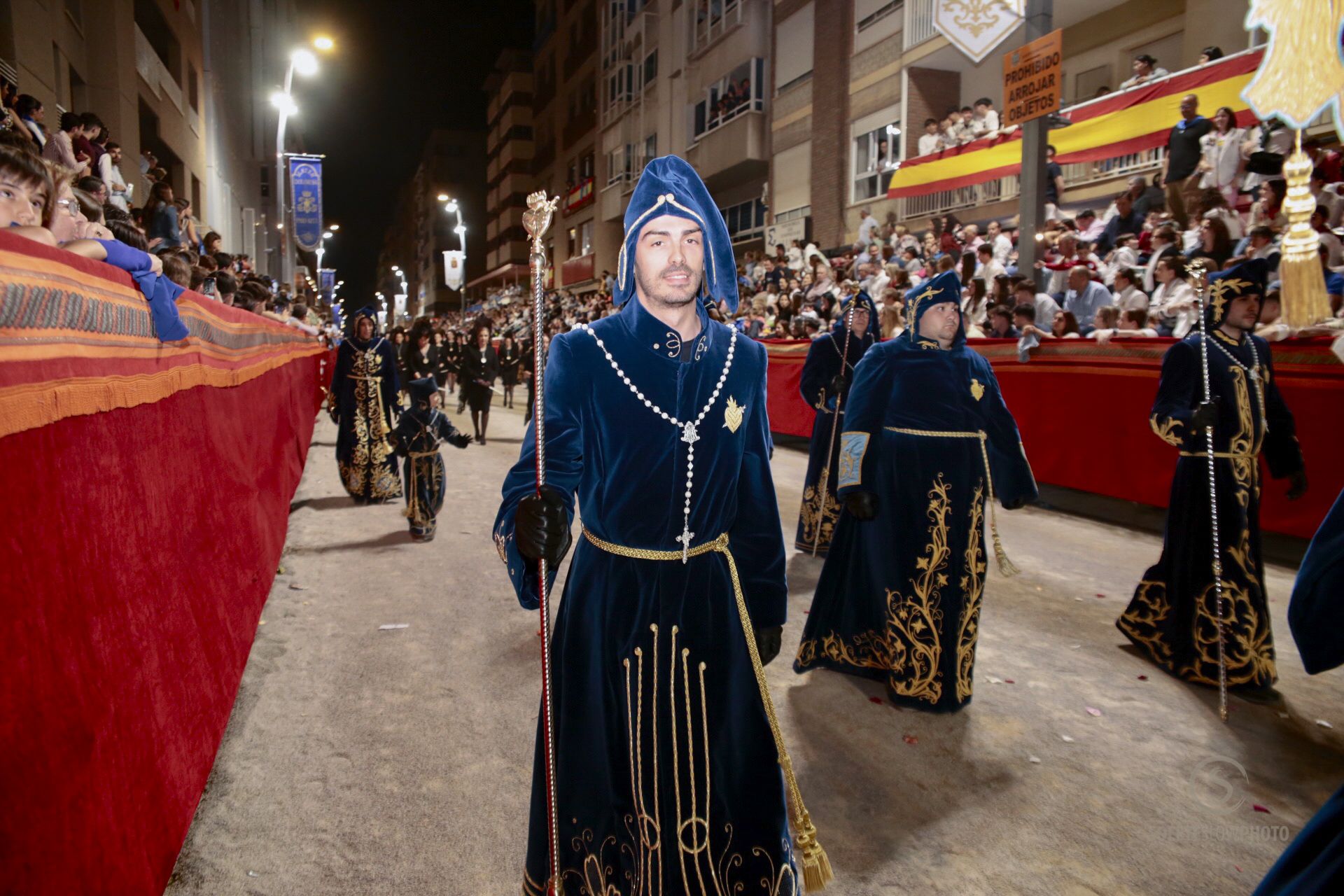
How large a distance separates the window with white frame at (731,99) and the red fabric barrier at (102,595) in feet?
87.0

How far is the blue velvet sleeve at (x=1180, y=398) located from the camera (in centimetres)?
498

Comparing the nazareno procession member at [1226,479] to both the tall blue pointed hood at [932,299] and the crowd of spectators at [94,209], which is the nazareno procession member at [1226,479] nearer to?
the tall blue pointed hood at [932,299]

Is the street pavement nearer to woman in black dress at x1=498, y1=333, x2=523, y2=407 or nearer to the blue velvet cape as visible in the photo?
the blue velvet cape

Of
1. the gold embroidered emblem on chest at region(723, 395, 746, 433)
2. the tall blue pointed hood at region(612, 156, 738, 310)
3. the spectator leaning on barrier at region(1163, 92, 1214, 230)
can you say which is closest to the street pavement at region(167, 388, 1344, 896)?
the gold embroidered emblem on chest at region(723, 395, 746, 433)

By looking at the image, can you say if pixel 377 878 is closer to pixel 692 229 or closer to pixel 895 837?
pixel 895 837

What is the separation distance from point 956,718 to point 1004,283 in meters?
8.64

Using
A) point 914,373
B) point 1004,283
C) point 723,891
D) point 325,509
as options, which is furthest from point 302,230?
point 723,891

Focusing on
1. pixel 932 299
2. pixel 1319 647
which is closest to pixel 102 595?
pixel 1319 647

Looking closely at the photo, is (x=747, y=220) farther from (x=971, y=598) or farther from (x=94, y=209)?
(x=971, y=598)

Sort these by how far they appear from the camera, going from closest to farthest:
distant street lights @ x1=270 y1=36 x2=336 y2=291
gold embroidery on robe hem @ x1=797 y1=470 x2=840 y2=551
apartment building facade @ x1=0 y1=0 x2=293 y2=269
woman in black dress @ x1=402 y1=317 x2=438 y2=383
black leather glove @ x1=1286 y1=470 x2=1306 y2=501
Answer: black leather glove @ x1=1286 y1=470 x2=1306 y2=501 < gold embroidery on robe hem @ x1=797 y1=470 x2=840 y2=551 < woman in black dress @ x1=402 y1=317 x2=438 y2=383 < apartment building facade @ x1=0 y1=0 x2=293 y2=269 < distant street lights @ x1=270 y1=36 x2=336 y2=291

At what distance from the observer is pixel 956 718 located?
4465 mm

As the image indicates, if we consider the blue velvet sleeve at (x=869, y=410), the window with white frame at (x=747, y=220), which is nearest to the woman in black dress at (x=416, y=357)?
the blue velvet sleeve at (x=869, y=410)

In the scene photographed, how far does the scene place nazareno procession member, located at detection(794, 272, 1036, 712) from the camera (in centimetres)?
456

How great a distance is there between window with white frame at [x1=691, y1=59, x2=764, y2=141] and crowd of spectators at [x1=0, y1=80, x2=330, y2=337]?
55.6 ft
